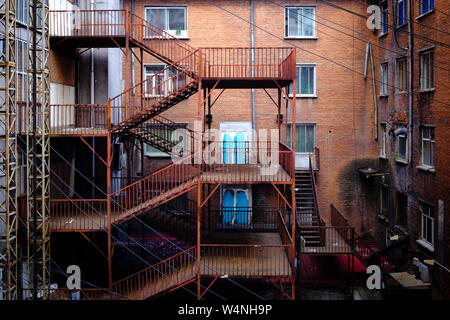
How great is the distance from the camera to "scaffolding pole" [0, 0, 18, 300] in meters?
14.9

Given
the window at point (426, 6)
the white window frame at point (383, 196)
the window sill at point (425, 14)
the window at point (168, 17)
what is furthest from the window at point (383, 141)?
the window at point (168, 17)

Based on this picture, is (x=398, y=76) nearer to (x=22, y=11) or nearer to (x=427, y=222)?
(x=427, y=222)

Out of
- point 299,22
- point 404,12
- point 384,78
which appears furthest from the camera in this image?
point 299,22

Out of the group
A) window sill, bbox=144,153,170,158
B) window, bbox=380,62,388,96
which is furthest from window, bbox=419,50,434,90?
window sill, bbox=144,153,170,158

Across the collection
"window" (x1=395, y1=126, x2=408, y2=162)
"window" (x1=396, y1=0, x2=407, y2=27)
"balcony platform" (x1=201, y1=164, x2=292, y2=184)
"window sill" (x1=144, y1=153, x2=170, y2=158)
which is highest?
"window" (x1=396, y1=0, x2=407, y2=27)

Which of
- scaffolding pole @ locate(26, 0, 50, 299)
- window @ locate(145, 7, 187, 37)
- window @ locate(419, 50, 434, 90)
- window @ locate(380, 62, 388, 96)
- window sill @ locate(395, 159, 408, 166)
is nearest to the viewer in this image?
scaffolding pole @ locate(26, 0, 50, 299)

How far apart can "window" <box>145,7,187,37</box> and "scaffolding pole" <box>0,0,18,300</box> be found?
10.6 m

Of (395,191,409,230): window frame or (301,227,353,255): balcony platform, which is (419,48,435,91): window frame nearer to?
(395,191,409,230): window frame

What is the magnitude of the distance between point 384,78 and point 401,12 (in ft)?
11.3

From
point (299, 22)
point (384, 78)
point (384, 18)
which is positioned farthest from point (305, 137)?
point (384, 18)

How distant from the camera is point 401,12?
73.3 ft

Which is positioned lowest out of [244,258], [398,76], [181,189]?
[244,258]

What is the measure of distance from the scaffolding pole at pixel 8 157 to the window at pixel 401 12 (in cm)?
1549

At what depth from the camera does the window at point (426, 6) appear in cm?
1920
